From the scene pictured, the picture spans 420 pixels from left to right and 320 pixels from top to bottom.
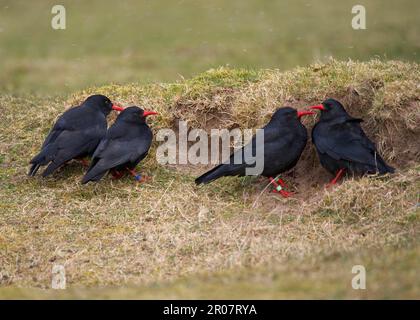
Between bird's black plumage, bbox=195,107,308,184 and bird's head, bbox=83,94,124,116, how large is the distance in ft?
6.93

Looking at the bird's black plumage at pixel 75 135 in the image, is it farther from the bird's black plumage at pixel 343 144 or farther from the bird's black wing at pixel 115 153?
the bird's black plumage at pixel 343 144

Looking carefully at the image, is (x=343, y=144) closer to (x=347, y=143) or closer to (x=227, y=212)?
(x=347, y=143)

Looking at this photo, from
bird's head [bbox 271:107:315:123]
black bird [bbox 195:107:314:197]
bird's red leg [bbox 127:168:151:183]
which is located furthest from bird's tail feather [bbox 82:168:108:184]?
bird's head [bbox 271:107:315:123]

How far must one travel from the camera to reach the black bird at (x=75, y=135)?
35.8 feet

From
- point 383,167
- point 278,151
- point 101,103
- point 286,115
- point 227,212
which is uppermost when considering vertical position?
point 101,103

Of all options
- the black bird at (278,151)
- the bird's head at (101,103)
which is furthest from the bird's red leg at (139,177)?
the bird's head at (101,103)

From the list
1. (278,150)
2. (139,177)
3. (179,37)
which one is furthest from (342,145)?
(179,37)

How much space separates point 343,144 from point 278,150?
2.59 feet

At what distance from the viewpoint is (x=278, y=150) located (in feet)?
34.2

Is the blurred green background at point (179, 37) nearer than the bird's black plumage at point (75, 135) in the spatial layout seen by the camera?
No

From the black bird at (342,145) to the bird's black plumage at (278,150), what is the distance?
0.87 feet

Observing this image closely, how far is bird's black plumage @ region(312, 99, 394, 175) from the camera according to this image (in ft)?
33.3

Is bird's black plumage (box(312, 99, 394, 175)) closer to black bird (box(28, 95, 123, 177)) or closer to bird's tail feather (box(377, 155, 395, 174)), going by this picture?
bird's tail feather (box(377, 155, 395, 174))
